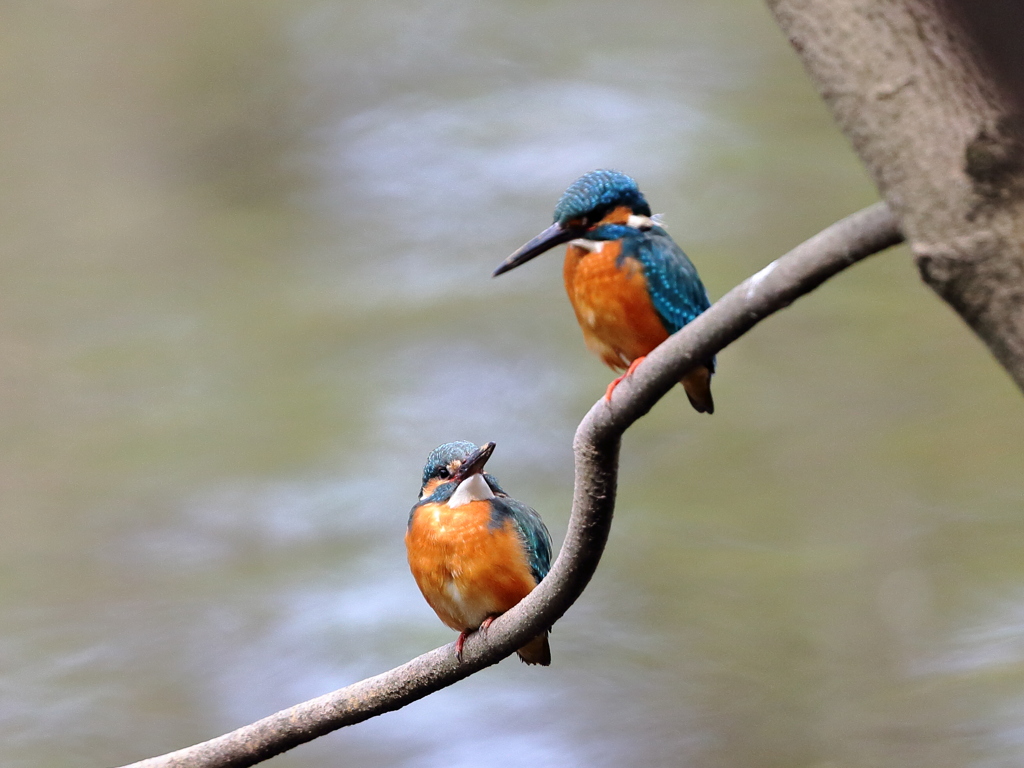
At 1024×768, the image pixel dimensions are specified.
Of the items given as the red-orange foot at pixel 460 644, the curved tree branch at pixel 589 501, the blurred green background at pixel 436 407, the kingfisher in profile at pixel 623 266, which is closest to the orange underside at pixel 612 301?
the kingfisher in profile at pixel 623 266

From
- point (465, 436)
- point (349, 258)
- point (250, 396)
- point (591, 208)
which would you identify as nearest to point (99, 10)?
point (349, 258)

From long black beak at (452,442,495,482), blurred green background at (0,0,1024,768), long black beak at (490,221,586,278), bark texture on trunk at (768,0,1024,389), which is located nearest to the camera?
bark texture on trunk at (768,0,1024,389)

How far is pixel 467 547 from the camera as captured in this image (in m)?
1.96

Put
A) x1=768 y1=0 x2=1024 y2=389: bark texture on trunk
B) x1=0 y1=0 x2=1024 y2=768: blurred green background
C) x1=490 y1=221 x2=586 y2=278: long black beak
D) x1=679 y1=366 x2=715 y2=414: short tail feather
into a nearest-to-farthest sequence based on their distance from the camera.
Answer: x1=768 y1=0 x2=1024 y2=389: bark texture on trunk < x1=490 y1=221 x2=586 y2=278: long black beak < x1=679 y1=366 x2=715 y2=414: short tail feather < x1=0 y1=0 x2=1024 y2=768: blurred green background

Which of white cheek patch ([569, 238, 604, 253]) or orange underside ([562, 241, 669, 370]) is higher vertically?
white cheek patch ([569, 238, 604, 253])

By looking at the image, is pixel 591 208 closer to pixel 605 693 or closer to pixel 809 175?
pixel 605 693

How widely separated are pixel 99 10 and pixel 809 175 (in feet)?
15.1

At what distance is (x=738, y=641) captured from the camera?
5.10 meters

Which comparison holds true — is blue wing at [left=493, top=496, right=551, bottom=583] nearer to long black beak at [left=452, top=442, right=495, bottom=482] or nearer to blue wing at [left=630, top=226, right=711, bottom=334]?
long black beak at [left=452, top=442, right=495, bottom=482]

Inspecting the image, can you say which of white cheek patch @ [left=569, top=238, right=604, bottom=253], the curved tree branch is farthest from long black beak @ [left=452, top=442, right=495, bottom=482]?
white cheek patch @ [left=569, top=238, right=604, bottom=253]

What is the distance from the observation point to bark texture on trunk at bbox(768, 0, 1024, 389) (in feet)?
3.07

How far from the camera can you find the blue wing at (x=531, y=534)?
2.00 meters

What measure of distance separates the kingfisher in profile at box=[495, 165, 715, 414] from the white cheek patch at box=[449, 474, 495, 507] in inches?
17.8

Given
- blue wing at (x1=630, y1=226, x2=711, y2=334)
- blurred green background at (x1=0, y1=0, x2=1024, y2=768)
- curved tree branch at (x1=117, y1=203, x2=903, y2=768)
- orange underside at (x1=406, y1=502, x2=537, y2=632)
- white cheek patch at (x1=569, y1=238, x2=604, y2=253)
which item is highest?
blurred green background at (x1=0, y1=0, x2=1024, y2=768)
